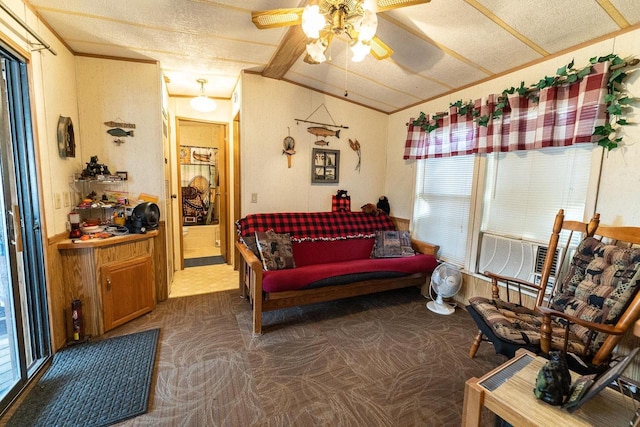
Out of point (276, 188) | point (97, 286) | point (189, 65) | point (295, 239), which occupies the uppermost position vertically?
point (189, 65)

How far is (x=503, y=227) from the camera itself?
2.58 m

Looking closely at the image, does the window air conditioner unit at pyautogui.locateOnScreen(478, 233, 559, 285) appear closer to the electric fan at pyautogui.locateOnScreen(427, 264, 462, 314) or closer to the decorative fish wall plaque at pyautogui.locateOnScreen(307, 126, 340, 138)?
the electric fan at pyautogui.locateOnScreen(427, 264, 462, 314)

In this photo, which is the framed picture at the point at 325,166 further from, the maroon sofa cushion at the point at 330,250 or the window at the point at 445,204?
Answer: the window at the point at 445,204

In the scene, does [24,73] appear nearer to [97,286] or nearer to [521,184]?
[97,286]

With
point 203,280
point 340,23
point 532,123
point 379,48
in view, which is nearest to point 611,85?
point 532,123

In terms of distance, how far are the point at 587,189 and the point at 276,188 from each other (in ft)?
9.15

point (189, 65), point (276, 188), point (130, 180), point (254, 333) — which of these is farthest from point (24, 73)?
point (254, 333)

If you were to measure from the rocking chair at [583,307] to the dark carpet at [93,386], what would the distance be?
2.22 m

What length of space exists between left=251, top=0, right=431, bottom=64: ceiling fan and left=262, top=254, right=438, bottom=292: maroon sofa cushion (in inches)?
66.3

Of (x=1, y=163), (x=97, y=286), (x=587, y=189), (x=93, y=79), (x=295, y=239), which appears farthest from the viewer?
(x=295, y=239)

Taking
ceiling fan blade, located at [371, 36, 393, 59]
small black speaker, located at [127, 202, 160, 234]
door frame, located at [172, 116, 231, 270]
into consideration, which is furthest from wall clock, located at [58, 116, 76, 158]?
ceiling fan blade, located at [371, 36, 393, 59]

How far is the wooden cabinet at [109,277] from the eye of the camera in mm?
2115

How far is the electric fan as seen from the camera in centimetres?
271

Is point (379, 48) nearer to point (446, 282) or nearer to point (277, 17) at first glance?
point (277, 17)
